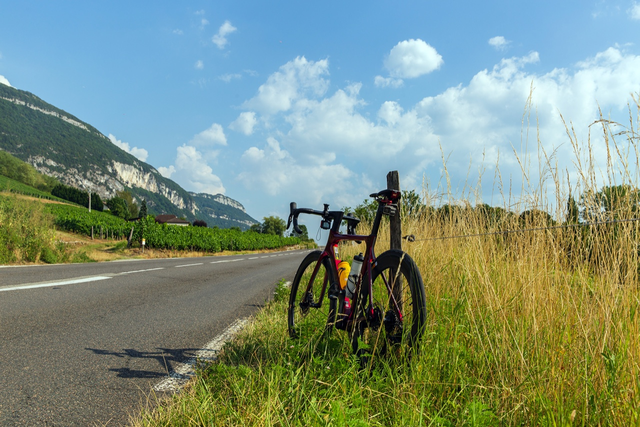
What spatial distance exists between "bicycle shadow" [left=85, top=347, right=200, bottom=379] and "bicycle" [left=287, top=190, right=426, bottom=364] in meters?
0.99

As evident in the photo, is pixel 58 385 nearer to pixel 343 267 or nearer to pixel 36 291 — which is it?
pixel 343 267

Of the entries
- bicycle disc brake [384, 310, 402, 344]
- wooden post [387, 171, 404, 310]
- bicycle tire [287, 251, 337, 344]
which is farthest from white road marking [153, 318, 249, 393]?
wooden post [387, 171, 404, 310]

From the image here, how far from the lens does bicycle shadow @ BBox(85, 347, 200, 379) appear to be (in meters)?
2.84

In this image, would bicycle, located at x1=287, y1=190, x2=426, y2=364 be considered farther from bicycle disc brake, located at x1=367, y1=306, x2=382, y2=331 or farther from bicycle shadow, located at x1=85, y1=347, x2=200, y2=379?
bicycle shadow, located at x1=85, y1=347, x2=200, y2=379

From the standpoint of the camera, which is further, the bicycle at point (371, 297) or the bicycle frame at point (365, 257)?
the bicycle frame at point (365, 257)

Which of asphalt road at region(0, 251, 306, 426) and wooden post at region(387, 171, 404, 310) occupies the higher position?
wooden post at region(387, 171, 404, 310)

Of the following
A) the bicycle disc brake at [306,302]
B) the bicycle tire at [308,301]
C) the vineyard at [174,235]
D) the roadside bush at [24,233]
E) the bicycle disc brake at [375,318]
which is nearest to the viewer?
the bicycle disc brake at [375,318]

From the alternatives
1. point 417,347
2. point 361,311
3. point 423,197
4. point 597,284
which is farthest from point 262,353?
point 423,197

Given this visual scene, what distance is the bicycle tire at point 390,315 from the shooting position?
2.18 m

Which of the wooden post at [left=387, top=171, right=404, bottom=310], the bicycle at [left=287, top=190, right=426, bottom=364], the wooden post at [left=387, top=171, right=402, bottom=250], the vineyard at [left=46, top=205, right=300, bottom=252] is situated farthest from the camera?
the vineyard at [left=46, top=205, right=300, bottom=252]

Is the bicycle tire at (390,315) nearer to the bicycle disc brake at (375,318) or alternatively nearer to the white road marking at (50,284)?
the bicycle disc brake at (375,318)

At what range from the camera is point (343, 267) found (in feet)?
10.0

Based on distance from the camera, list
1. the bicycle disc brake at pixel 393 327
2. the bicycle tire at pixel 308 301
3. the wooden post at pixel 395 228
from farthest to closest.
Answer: the bicycle tire at pixel 308 301, the wooden post at pixel 395 228, the bicycle disc brake at pixel 393 327

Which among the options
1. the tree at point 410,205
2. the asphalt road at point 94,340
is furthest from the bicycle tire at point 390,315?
the tree at point 410,205
